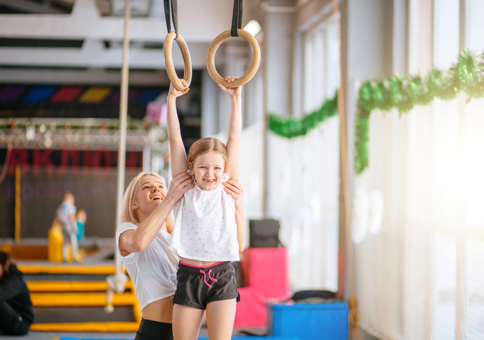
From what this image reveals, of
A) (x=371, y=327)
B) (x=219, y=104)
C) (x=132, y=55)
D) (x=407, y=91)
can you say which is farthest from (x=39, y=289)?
(x=219, y=104)

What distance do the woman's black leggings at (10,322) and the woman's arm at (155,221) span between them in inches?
107

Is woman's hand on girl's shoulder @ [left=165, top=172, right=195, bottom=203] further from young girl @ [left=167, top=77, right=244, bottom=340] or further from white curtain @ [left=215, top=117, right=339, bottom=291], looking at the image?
white curtain @ [left=215, top=117, right=339, bottom=291]

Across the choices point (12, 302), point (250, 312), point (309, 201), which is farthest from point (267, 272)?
point (12, 302)

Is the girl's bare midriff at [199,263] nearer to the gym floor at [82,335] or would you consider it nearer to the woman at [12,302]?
the gym floor at [82,335]

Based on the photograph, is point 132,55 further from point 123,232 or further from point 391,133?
point 123,232

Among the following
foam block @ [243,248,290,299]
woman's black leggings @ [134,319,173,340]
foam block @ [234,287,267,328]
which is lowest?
foam block @ [234,287,267,328]

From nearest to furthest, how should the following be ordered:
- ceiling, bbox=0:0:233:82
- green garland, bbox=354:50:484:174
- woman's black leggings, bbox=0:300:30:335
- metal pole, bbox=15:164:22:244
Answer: green garland, bbox=354:50:484:174 < woman's black leggings, bbox=0:300:30:335 < ceiling, bbox=0:0:233:82 < metal pole, bbox=15:164:22:244

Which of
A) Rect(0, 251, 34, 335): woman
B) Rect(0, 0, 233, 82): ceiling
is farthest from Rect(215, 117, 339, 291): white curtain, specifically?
Rect(0, 251, 34, 335): woman

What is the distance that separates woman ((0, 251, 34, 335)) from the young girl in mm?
2788

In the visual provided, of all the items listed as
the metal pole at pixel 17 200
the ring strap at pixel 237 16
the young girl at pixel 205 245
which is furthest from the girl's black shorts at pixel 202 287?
the metal pole at pixel 17 200

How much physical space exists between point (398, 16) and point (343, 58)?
51cm

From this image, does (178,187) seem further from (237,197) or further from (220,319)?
(220,319)

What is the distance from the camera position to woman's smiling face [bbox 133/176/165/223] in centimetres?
179

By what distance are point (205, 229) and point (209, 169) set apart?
0.20 metres
